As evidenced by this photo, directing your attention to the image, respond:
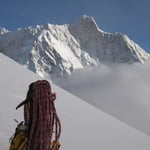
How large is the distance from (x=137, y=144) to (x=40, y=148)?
11.0ft

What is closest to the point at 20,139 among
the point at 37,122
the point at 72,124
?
the point at 37,122

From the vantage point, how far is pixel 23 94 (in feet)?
17.7

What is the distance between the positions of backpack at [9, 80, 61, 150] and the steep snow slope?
0.42 meters

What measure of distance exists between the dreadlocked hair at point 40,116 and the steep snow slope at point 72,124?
0.45 metres

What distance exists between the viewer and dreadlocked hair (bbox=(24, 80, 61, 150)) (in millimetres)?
2885

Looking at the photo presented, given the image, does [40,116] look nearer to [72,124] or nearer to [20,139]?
[20,139]

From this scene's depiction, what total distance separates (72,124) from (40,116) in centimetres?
230

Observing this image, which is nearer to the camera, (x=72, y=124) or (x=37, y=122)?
(x=37, y=122)

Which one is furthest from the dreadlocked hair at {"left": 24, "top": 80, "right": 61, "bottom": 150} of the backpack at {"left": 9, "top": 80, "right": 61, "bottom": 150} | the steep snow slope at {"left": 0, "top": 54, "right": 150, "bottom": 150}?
the steep snow slope at {"left": 0, "top": 54, "right": 150, "bottom": 150}

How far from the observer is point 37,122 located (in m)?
2.91

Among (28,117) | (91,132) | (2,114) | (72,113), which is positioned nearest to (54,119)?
(28,117)

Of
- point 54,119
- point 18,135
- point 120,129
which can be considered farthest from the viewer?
point 120,129

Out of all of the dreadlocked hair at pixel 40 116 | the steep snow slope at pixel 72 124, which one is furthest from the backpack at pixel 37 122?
the steep snow slope at pixel 72 124

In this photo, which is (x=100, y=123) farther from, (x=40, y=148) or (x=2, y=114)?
(x=40, y=148)
